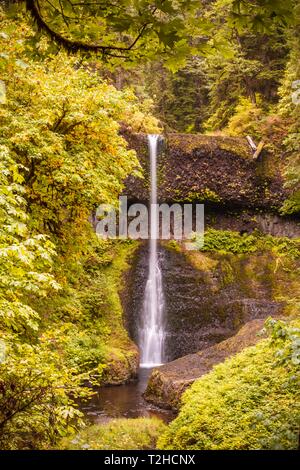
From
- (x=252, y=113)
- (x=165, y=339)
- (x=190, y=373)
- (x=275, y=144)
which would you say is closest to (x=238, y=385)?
(x=190, y=373)

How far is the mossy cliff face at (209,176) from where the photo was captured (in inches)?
841

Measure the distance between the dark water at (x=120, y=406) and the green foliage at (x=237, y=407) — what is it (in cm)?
185

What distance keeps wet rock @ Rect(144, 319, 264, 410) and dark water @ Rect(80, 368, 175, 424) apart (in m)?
0.26

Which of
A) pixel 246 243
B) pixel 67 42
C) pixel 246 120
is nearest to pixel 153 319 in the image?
pixel 246 243

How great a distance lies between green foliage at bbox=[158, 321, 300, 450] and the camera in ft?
20.3

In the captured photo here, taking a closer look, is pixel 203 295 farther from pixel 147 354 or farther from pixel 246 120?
pixel 246 120

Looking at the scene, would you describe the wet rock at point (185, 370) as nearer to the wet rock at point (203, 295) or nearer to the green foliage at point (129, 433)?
the green foliage at point (129, 433)

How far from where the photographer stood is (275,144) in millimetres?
21531

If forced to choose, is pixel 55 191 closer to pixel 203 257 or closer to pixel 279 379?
pixel 279 379

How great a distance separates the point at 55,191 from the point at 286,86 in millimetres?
12374

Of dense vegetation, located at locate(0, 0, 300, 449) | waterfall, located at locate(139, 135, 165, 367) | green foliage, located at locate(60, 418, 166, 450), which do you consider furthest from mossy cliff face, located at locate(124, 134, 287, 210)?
green foliage, located at locate(60, 418, 166, 450)

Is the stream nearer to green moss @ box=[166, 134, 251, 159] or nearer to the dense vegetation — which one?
the dense vegetation

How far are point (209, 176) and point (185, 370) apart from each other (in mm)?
11591

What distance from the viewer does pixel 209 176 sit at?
70.1 ft
